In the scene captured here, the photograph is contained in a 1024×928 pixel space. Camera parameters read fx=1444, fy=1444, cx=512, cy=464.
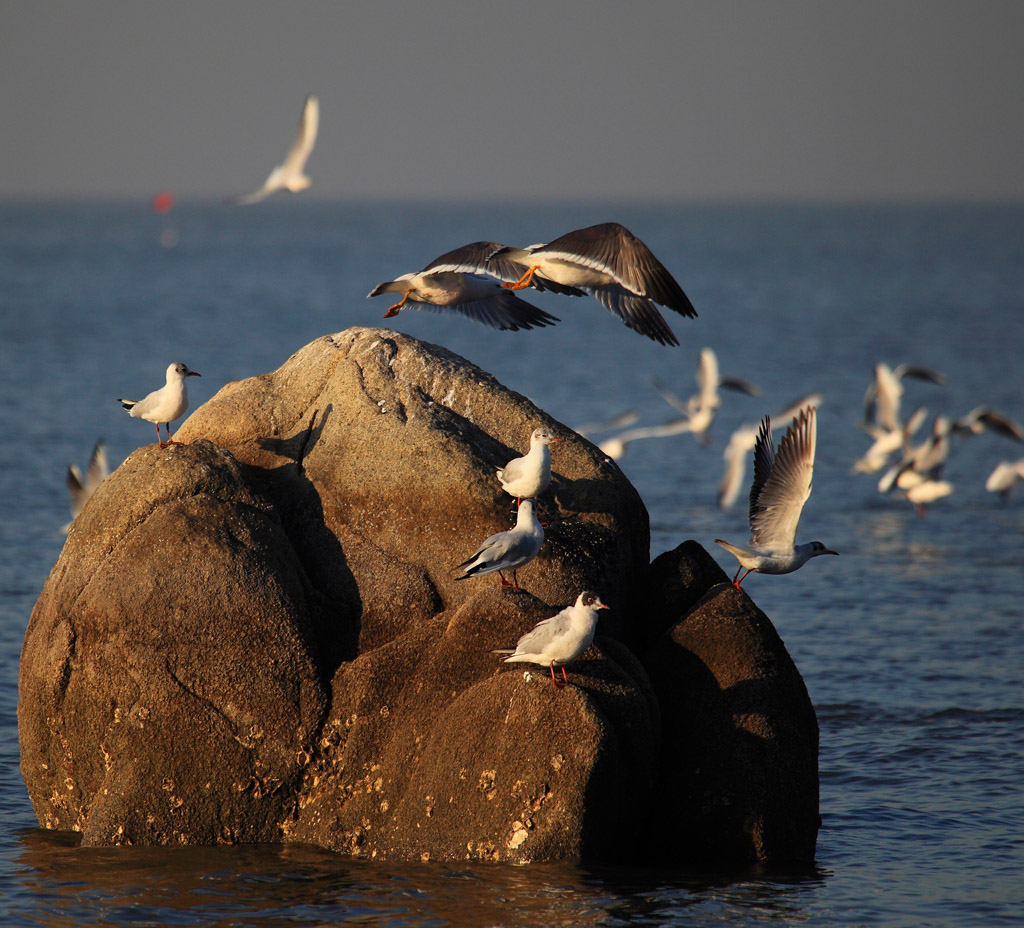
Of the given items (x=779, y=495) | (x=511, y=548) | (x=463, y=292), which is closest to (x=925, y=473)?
(x=463, y=292)

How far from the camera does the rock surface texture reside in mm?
8031

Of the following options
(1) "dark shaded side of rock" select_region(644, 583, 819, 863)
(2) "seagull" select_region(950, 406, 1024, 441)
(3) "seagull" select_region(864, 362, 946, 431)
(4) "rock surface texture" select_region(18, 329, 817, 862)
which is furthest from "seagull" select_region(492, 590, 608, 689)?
(3) "seagull" select_region(864, 362, 946, 431)

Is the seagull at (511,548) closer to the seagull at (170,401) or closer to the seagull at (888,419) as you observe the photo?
the seagull at (170,401)

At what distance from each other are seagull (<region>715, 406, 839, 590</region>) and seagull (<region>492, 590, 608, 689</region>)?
7.19ft

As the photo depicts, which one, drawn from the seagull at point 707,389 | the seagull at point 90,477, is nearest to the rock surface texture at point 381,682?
the seagull at point 90,477

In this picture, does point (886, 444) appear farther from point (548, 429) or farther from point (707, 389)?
point (548, 429)

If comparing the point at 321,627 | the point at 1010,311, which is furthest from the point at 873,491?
the point at 1010,311

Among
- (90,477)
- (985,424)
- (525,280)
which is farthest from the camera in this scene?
(985,424)

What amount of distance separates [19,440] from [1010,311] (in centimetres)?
4411

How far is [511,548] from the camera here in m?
Answer: 8.28

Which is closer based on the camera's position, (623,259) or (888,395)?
(623,259)

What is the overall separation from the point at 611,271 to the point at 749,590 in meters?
7.02

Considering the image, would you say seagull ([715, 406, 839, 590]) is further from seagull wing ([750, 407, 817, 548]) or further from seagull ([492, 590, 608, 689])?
seagull ([492, 590, 608, 689])

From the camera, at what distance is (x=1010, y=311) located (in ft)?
192
